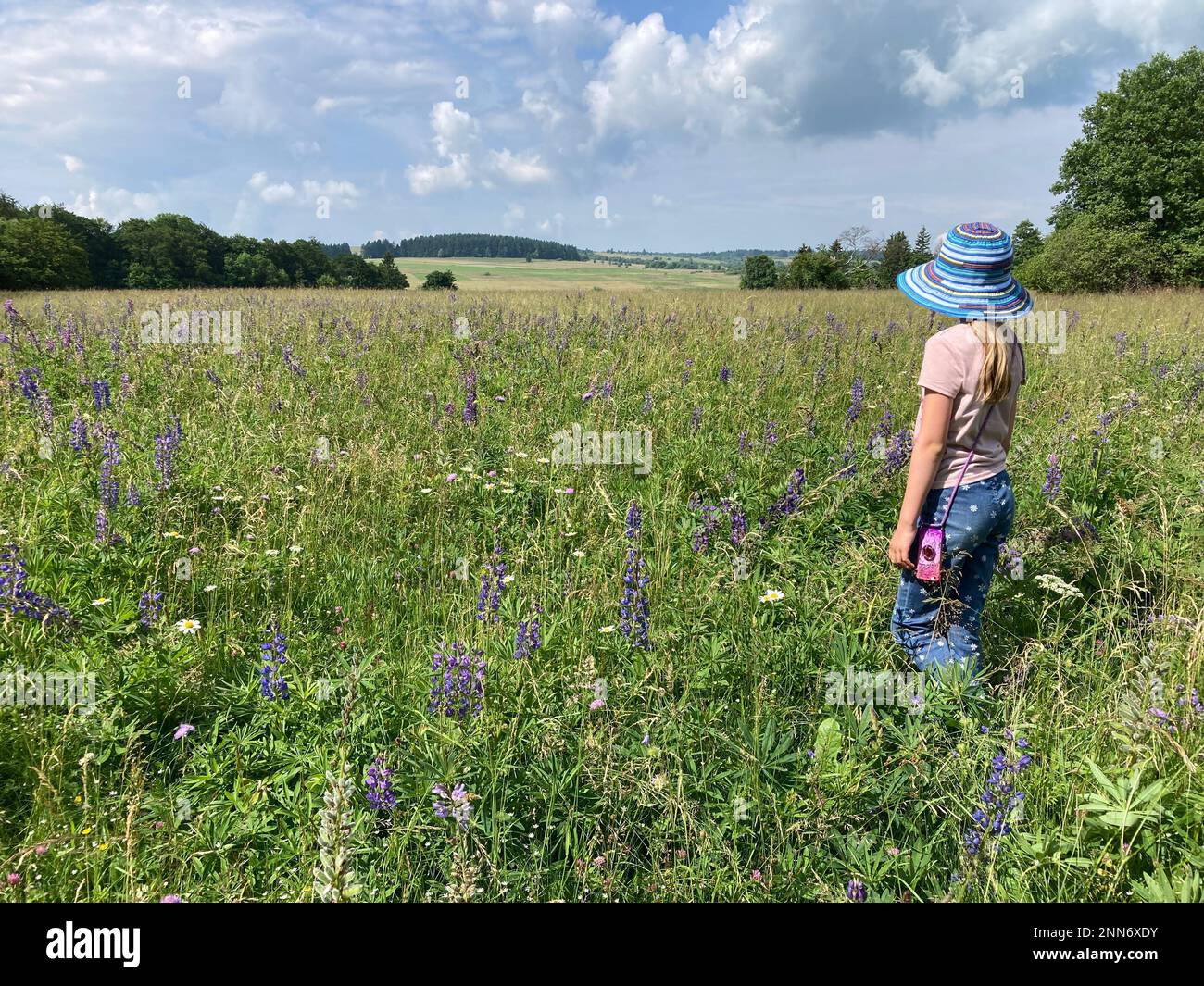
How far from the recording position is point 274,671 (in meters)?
2.53

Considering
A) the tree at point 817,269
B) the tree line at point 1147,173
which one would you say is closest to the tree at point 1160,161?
the tree line at point 1147,173

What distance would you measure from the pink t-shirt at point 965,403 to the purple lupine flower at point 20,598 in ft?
12.0

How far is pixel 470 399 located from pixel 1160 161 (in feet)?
129

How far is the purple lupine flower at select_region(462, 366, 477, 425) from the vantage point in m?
5.49

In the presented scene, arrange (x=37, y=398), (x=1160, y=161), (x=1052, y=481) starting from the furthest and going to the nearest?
1. (x=1160, y=161)
2. (x=37, y=398)
3. (x=1052, y=481)

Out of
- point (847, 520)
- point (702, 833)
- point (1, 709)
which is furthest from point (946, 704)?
point (1, 709)

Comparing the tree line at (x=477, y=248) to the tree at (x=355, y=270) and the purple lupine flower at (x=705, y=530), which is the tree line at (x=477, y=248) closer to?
the tree at (x=355, y=270)

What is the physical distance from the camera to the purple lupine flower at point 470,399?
216 inches

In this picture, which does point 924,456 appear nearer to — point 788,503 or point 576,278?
point 788,503

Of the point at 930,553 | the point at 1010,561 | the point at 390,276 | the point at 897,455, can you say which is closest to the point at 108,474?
the point at 930,553

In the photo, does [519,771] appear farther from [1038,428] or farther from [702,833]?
[1038,428]

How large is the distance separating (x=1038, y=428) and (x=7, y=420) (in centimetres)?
816

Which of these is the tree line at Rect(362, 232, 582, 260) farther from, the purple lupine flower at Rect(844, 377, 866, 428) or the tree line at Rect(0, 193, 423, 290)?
the purple lupine flower at Rect(844, 377, 866, 428)

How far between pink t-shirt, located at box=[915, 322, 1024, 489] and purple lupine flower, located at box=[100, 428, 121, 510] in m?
4.11
